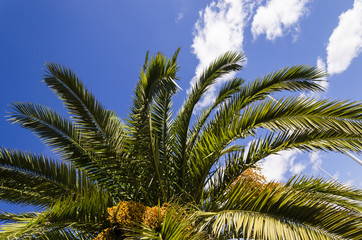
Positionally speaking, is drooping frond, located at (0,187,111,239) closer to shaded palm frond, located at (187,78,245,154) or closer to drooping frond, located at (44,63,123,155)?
drooping frond, located at (44,63,123,155)

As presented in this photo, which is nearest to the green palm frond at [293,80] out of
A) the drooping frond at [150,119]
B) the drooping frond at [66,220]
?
the drooping frond at [150,119]

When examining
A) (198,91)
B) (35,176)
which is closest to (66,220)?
(35,176)

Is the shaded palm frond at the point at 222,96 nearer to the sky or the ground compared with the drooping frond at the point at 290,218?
nearer to the sky

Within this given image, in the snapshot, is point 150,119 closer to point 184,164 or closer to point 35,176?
point 184,164

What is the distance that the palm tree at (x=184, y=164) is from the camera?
2719 mm

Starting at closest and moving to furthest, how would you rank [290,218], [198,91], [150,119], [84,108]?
[290,218]
[150,119]
[84,108]
[198,91]

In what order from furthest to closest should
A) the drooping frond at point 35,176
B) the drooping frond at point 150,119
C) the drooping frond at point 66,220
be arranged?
the drooping frond at point 35,176 < the drooping frond at point 150,119 < the drooping frond at point 66,220

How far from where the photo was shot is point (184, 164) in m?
5.03

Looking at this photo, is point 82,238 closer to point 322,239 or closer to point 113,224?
point 113,224

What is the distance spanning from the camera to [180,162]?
204 inches

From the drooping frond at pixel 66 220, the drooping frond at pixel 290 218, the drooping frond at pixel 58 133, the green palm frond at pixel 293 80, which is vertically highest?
the green palm frond at pixel 293 80

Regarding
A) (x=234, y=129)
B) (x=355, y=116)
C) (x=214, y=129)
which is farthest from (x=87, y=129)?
(x=355, y=116)

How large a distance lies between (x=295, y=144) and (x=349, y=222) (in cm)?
154

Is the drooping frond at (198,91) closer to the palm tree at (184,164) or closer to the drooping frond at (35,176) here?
the palm tree at (184,164)
